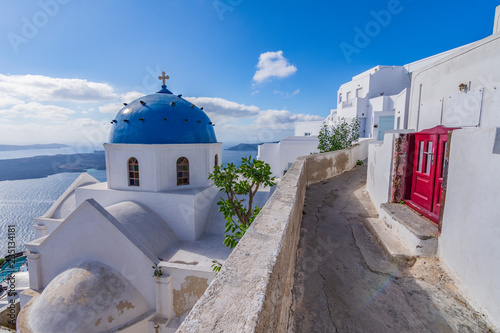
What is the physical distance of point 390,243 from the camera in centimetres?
350

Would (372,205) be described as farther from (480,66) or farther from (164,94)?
(164,94)

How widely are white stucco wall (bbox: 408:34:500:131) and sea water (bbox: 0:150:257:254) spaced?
12356mm

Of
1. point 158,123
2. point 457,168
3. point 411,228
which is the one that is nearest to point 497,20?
point 457,168

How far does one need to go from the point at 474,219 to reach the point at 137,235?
921cm

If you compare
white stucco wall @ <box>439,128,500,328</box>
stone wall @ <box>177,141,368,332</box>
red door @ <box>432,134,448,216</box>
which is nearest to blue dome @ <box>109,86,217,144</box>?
stone wall @ <box>177,141,368,332</box>

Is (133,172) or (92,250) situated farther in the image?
(133,172)

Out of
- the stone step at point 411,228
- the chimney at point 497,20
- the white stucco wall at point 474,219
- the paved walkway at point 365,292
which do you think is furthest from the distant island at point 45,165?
the white stucco wall at point 474,219

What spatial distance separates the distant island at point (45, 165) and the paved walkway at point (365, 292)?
235 ft

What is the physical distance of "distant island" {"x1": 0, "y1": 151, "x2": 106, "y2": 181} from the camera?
6700 cm

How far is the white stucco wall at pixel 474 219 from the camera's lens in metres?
2.01

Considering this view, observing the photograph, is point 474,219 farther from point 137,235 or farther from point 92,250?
point 92,250

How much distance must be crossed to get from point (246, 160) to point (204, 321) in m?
6.27

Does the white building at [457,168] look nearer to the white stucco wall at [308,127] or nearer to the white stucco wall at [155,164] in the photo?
the white stucco wall at [155,164]

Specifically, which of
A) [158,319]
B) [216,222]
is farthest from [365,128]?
[158,319]
